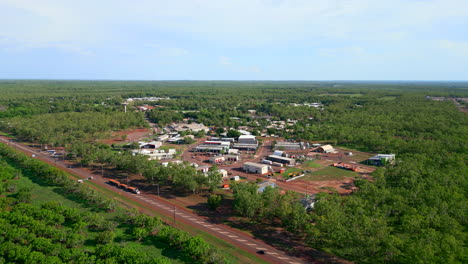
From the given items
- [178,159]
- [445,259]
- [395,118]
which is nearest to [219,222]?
[445,259]

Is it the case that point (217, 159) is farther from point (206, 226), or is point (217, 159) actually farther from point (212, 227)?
point (212, 227)

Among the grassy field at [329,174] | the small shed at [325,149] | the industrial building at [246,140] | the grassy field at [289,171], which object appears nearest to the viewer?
the grassy field at [329,174]

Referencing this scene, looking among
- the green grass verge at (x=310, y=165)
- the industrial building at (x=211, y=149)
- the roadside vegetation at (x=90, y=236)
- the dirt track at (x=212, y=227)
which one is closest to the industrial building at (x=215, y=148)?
the industrial building at (x=211, y=149)

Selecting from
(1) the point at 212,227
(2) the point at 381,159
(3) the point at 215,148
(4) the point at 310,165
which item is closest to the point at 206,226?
(1) the point at 212,227

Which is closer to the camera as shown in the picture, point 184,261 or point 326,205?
point 184,261

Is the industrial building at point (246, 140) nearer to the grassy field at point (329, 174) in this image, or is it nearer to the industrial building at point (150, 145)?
the industrial building at point (150, 145)

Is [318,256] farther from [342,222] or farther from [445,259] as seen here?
[445,259]

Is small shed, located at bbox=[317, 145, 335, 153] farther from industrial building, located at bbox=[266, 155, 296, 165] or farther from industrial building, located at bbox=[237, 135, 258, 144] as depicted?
industrial building, located at bbox=[237, 135, 258, 144]

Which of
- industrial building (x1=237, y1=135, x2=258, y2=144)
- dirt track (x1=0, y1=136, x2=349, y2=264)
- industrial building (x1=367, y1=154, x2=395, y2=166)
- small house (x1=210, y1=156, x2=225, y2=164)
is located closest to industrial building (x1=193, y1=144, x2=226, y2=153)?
small house (x1=210, y1=156, x2=225, y2=164)
